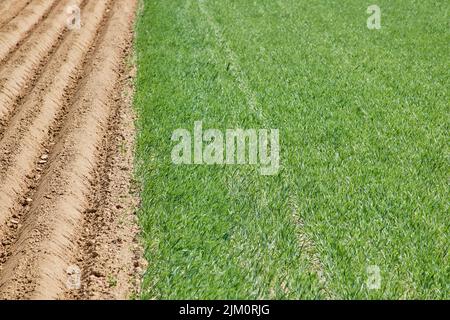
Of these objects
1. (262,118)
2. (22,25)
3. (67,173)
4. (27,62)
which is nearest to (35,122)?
(67,173)

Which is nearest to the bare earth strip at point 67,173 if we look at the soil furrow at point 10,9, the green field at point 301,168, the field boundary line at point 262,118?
the green field at point 301,168

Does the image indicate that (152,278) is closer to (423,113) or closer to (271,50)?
(423,113)

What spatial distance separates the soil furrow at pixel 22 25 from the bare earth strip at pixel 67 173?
339mm

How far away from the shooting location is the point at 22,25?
12.3 meters

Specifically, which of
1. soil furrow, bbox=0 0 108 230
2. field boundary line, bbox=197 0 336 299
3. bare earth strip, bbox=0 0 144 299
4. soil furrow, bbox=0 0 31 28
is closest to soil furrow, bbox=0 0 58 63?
soil furrow, bbox=0 0 31 28

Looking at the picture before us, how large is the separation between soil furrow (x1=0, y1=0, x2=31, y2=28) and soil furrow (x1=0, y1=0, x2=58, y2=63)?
19cm

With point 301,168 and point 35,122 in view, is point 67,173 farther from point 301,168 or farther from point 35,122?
point 301,168

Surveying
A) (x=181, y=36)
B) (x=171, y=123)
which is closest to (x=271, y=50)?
(x=181, y=36)

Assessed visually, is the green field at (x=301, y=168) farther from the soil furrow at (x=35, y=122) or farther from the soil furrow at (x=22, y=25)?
the soil furrow at (x=22, y=25)

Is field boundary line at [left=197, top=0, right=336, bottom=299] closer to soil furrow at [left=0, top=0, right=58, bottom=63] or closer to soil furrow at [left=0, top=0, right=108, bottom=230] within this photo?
soil furrow at [left=0, top=0, right=108, bottom=230]

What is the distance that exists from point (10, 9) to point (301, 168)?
9917mm

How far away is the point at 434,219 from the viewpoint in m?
5.43

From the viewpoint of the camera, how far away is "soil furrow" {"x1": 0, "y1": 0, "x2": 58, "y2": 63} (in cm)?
1101

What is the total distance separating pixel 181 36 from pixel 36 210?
20.7 feet
